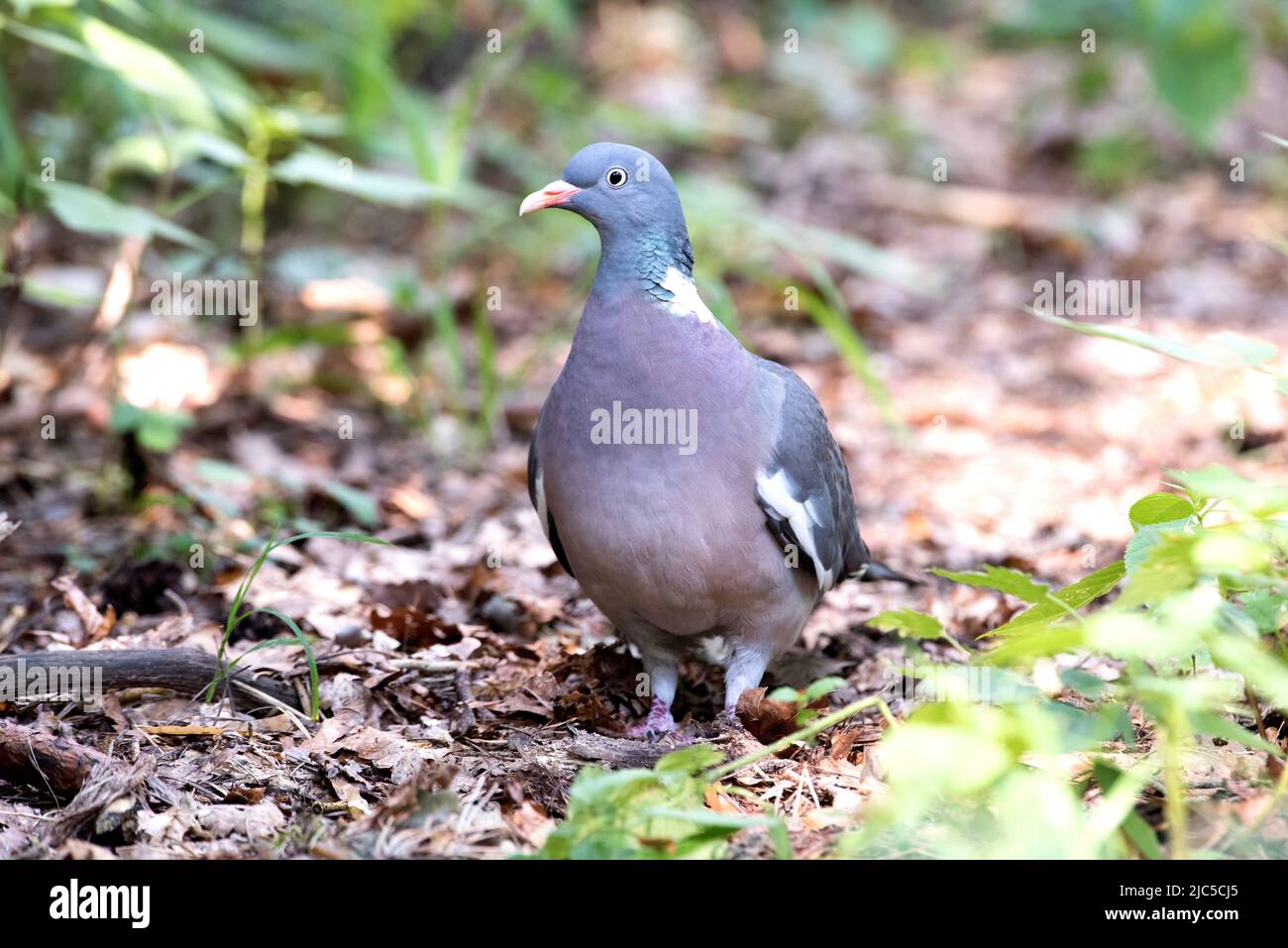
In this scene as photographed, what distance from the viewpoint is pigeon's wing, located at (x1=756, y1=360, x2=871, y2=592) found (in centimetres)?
418

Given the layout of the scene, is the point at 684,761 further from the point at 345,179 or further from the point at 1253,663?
the point at 345,179

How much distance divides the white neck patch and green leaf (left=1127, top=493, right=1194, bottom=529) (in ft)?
4.82

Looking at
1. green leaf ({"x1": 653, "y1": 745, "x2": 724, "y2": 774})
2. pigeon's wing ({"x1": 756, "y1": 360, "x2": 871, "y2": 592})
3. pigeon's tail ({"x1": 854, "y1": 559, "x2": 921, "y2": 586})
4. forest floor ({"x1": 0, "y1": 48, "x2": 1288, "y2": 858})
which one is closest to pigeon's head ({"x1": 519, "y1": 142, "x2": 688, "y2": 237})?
pigeon's wing ({"x1": 756, "y1": 360, "x2": 871, "y2": 592})

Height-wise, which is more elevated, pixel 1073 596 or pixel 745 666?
pixel 1073 596

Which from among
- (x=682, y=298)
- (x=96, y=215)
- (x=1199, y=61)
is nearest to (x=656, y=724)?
(x=682, y=298)

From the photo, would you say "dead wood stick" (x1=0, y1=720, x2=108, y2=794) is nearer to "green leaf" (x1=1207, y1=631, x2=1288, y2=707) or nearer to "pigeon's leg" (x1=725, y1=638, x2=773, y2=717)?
"pigeon's leg" (x1=725, y1=638, x2=773, y2=717)

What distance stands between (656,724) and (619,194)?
1654 millimetres

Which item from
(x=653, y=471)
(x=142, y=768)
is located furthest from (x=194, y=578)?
(x=653, y=471)

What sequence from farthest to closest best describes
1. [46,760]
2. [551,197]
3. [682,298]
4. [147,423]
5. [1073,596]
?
[147,423], [551,197], [682,298], [46,760], [1073,596]

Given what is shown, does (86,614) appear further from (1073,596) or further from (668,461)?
(1073,596)

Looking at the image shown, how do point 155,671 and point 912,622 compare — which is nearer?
point 912,622

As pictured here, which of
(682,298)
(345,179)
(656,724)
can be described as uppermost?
(345,179)

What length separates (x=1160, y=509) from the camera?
10.7 ft

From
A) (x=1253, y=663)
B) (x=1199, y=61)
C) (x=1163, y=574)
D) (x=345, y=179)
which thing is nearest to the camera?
(x=1253, y=663)
